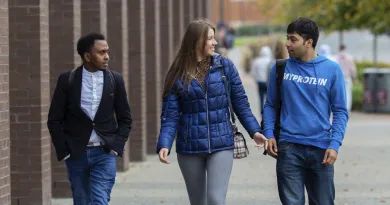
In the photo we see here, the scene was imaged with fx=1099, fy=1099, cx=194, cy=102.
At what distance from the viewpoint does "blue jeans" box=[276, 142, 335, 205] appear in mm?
7086

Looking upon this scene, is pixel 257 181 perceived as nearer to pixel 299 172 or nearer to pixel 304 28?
pixel 299 172

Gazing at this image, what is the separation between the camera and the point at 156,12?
17438 mm

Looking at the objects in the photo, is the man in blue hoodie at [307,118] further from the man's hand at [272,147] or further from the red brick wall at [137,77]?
the red brick wall at [137,77]

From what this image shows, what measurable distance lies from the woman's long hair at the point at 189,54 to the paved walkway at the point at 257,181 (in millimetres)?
4047

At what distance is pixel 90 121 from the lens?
765 centimetres

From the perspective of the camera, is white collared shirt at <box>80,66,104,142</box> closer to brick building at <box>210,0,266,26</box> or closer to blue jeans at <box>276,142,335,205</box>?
blue jeans at <box>276,142,335,205</box>

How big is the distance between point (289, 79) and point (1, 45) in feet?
9.37

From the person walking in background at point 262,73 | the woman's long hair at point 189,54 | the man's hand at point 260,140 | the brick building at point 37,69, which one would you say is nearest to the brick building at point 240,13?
the person walking in background at point 262,73

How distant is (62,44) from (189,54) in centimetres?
464

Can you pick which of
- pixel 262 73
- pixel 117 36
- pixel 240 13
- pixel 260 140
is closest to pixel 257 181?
pixel 117 36

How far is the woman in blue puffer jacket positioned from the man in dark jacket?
0.50 m

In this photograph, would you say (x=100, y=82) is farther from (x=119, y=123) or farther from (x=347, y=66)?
(x=347, y=66)

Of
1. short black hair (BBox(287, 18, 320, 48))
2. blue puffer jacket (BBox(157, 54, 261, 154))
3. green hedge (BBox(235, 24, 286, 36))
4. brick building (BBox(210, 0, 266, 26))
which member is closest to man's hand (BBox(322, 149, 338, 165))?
blue puffer jacket (BBox(157, 54, 261, 154))

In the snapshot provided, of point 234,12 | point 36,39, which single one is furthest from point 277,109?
point 234,12
